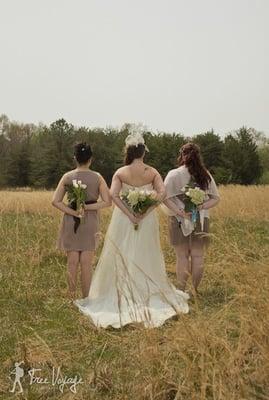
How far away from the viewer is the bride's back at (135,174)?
6.98 m

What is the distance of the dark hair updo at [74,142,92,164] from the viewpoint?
23.0 ft

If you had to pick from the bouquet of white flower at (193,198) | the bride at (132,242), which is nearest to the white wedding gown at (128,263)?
the bride at (132,242)

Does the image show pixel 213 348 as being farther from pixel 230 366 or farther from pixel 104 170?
pixel 104 170

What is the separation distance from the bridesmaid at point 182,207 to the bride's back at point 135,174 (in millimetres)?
436

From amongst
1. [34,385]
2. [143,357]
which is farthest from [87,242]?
[143,357]

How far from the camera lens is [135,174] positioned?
6.98 m

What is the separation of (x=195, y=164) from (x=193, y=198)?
511 millimetres

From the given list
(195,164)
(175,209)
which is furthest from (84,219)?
(195,164)

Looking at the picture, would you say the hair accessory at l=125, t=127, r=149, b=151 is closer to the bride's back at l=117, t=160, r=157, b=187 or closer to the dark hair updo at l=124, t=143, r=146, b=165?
the dark hair updo at l=124, t=143, r=146, b=165

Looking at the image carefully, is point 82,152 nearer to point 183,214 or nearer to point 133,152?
point 133,152
